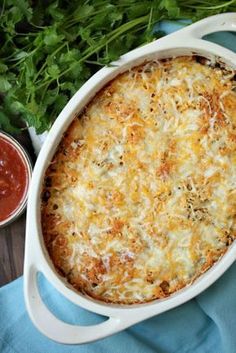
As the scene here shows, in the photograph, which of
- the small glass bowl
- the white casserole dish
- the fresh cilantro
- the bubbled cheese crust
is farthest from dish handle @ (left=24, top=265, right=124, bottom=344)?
the fresh cilantro

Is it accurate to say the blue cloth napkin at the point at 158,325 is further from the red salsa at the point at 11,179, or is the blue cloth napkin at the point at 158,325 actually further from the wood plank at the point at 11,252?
the red salsa at the point at 11,179

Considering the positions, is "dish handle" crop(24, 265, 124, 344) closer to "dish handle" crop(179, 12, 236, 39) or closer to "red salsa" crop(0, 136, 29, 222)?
"red salsa" crop(0, 136, 29, 222)

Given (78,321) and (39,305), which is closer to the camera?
(39,305)

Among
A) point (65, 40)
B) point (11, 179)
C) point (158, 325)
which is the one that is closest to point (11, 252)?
point (11, 179)

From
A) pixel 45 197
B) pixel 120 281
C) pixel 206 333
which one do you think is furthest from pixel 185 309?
pixel 45 197

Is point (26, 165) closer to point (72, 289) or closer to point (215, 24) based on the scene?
point (72, 289)

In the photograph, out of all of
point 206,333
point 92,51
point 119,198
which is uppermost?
point 92,51

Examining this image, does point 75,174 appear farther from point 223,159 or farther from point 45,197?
point 223,159
